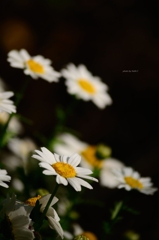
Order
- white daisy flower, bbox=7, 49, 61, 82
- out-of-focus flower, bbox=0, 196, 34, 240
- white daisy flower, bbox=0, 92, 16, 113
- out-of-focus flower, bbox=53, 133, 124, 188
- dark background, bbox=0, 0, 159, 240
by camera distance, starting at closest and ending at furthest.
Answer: out-of-focus flower, bbox=0, 196, 34, 240 < white daisy flower, bbox=0, 92, 16, 113 < white daisy flower, bbox=7, 49, 61, 82 < out-of-focus flower, bbox=53, 133, 124, 188 < dark background, bbox=0, 0, 159, 240

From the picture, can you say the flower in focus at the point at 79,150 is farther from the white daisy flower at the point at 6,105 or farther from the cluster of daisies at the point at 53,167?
the white daisy flower at the point at 6,105

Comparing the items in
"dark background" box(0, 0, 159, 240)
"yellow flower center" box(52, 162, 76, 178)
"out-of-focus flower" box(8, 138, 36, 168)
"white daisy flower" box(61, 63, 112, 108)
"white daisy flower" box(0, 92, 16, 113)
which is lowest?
"yellow flower center" box(52, 162, 76, 178)

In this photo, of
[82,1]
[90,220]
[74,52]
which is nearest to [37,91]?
[74,52]

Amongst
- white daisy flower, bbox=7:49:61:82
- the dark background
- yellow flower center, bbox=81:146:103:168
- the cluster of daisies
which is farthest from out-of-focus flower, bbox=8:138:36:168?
the dark background

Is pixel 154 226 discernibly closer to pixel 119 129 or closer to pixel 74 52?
pixel 119 129

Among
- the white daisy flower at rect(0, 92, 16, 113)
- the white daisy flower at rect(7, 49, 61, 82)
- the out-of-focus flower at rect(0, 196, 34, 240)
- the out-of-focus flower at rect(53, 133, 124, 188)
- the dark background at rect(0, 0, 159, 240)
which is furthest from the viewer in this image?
the dark background at rect(0, 0, 159, 240)

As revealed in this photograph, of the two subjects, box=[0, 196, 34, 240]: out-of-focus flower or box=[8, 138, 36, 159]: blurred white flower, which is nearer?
box=[0, 196, 34, 240]: out-of-focus flower

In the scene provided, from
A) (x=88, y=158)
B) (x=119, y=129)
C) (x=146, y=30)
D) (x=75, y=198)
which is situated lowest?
(x=75, y=198)

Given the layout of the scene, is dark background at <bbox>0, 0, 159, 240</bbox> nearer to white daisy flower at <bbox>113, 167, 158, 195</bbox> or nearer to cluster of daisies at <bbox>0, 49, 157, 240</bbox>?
cluster of daisies at <bbox>0, 49, 157, 240</bbox>
